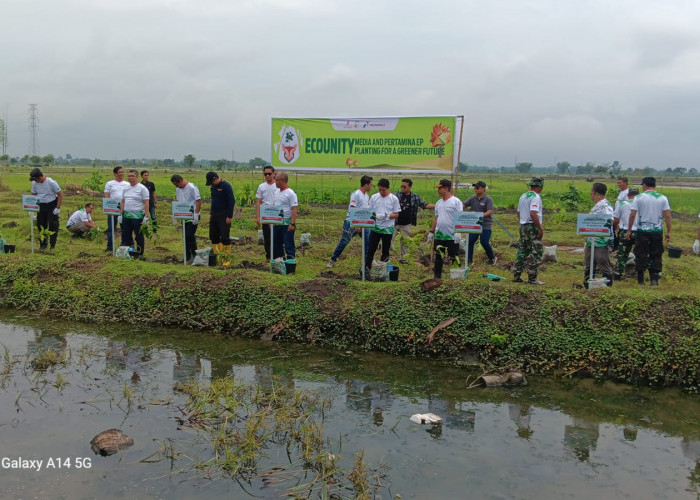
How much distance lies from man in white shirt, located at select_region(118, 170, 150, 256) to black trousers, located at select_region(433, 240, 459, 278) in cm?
535

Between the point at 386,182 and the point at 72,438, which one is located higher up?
the point at 386,182

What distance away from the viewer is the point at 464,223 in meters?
8.57

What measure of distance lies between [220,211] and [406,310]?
433 centimetres

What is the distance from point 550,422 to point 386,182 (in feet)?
16.6

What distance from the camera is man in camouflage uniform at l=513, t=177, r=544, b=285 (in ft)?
29.0

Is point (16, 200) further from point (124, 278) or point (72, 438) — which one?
point (72, 438)

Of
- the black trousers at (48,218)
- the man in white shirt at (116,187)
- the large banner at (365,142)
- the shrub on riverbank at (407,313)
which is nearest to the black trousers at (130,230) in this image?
the man in white shirt at (116,187)

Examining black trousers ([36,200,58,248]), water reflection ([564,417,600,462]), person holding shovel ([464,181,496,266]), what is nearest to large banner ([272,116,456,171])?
person holding shovel ([464,181,496,266])

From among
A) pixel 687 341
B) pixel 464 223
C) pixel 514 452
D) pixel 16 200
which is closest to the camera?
pixel 514 452

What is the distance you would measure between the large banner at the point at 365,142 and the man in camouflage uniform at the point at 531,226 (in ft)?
13.2

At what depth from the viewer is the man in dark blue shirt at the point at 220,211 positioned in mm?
10344

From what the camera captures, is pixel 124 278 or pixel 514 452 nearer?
pixel 514 452

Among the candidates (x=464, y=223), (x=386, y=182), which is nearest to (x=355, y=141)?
(x=386, y=182)

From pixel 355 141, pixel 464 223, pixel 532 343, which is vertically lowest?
pixel 532 343
